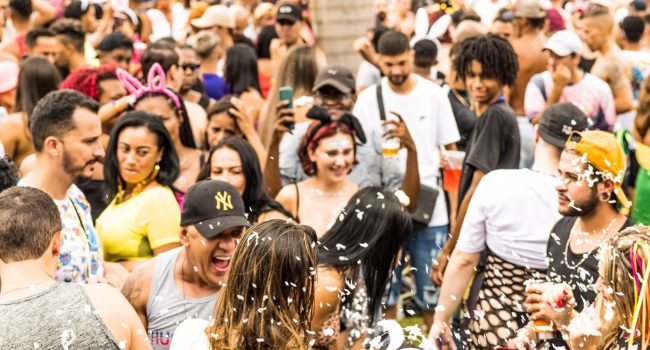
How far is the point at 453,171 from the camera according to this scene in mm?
7059

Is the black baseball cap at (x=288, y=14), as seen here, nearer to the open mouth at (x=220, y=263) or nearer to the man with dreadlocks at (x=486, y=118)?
the man with dreadlocks at (x=486, y=118)

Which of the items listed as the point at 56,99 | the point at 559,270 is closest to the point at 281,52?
the point at 56,99

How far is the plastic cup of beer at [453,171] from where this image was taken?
6.97m

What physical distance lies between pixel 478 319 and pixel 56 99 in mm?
2413

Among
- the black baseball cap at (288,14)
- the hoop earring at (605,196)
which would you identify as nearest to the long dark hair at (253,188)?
the hoop earring at (605,196)

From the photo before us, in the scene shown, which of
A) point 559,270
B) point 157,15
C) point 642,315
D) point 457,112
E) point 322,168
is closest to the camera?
point 642,315

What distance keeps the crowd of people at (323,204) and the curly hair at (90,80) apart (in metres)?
0.01

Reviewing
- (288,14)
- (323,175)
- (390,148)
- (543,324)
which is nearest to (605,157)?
(543,324)

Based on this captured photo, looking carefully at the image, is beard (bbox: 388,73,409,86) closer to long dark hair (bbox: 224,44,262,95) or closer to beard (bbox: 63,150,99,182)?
long dark hair (bbox: 224,44,262,95)

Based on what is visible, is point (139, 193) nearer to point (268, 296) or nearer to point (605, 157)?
point (268, 296)

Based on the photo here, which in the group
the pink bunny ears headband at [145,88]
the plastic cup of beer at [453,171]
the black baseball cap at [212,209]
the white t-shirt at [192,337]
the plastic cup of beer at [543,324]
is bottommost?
the plastic cup of beer at [453,171]

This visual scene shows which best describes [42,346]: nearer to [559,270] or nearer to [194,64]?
[559,270]

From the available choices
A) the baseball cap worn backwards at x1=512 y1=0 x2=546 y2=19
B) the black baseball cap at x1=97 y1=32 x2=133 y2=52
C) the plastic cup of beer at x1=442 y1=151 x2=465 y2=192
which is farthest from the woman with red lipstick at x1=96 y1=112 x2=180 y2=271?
the baseball cap worn backwards at x1=512 y1=0 x2=546 y2=19

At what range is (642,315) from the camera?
3.12m
